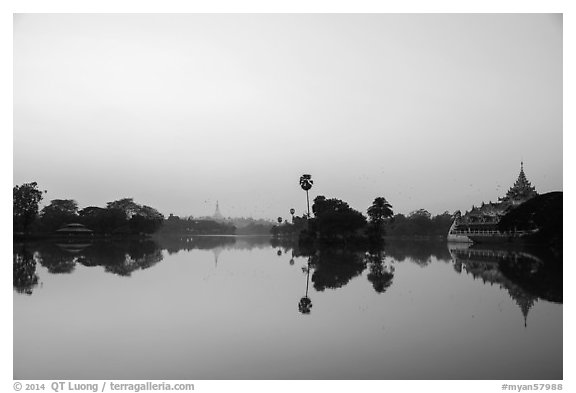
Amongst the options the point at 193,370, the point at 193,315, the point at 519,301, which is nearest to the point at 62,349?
the point at 193,370

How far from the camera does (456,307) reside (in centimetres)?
1089

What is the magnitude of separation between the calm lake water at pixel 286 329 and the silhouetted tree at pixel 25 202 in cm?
3443

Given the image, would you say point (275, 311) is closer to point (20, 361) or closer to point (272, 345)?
point (272, 345)

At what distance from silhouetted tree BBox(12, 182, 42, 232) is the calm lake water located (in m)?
34.4

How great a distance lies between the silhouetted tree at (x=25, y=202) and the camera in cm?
4522

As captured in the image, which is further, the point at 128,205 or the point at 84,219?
the point at 128,205

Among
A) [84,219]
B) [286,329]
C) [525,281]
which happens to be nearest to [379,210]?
[84,219]

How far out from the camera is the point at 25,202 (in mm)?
46500

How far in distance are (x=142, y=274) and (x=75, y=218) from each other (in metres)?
51.0

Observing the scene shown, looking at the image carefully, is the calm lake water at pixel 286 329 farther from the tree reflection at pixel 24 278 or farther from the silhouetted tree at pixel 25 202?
the silhouetted tree at pixel 25 202

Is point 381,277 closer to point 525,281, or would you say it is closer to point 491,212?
point 525,281

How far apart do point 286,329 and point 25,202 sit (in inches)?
1797

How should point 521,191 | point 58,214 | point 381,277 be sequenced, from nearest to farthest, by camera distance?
point 381,277, point 521,191, point 58,214

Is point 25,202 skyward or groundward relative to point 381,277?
skyward
